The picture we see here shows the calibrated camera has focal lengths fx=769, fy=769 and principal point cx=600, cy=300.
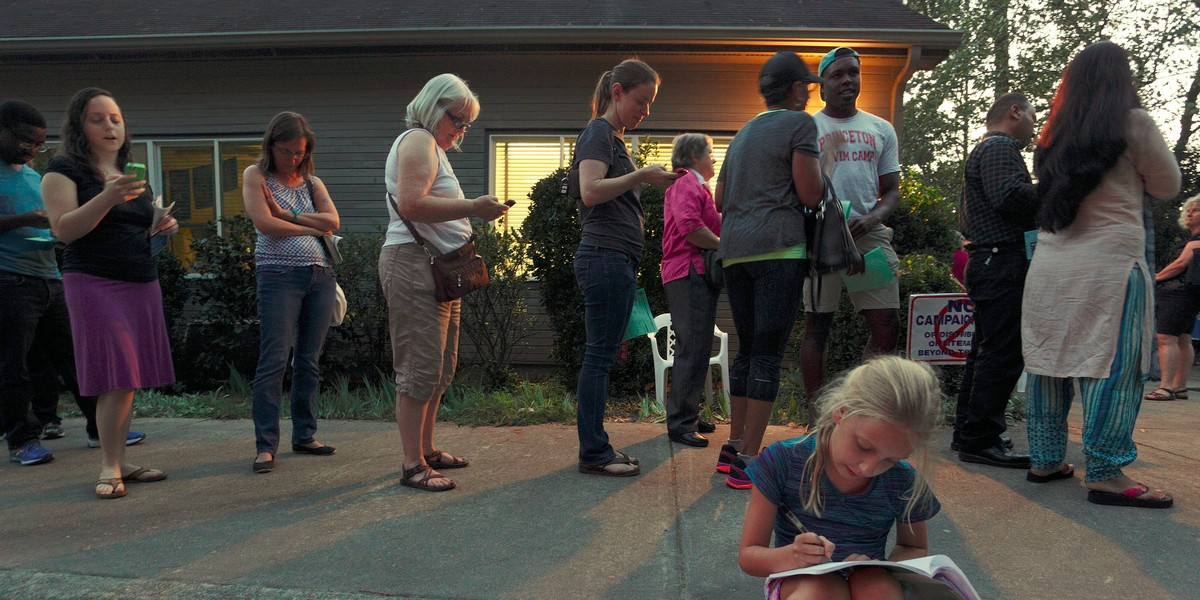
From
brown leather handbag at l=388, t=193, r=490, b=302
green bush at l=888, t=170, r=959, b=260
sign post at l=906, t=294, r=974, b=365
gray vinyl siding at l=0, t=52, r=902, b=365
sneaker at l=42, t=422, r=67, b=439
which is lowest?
sneaker at l=42, t=422, r=67, b=439

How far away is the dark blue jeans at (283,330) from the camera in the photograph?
3.99 m

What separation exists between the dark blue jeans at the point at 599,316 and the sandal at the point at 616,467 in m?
0.11

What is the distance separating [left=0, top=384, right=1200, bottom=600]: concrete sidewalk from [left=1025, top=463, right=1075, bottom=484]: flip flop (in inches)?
2.0

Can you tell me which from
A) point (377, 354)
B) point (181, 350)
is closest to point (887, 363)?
point (377, 354)

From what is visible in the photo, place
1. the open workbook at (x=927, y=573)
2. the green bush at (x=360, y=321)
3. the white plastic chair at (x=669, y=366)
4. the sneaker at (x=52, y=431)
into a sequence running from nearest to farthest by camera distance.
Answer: the open workbook at (x=927, y=573) → the sneaker at (x=52, y=431) → the white plastic chair at (x=669, y=366) → the green bush at (x=360, y=321)

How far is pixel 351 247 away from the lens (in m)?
6.88

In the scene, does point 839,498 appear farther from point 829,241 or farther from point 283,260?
point 283,260

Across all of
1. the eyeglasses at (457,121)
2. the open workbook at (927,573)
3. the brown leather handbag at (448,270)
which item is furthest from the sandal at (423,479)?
the open workbook at (927,573)

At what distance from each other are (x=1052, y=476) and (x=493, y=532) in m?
2.61

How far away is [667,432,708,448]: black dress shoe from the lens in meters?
4.36

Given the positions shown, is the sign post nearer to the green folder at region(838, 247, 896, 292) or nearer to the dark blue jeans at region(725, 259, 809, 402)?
the green folder at region(838, 247, 896, 292)

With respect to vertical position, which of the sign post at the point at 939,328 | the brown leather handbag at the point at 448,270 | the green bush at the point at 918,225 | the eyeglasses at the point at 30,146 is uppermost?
the eyeglasses at the point at 30,146

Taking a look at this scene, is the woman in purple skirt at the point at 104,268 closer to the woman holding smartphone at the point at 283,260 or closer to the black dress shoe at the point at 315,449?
the woman holding smartphone at the point at 283,260

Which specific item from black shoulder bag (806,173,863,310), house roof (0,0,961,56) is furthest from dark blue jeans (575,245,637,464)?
house roof (0,0,961,56)
